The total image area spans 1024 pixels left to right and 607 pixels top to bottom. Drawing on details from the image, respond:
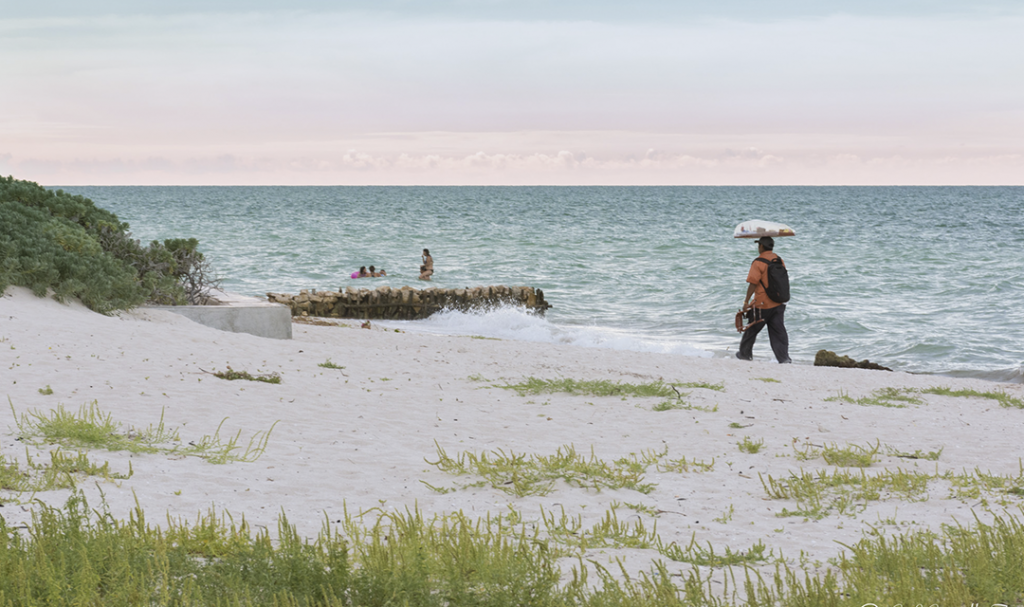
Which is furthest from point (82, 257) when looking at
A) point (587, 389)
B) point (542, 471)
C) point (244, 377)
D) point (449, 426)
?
point (542, 471)

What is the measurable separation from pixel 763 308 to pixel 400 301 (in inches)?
404

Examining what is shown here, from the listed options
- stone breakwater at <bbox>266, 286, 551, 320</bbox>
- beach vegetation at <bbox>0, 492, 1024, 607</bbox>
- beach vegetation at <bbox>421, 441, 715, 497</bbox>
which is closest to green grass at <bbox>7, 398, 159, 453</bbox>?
beach vegetation at <bbox>0, 492, 1024, 607</bbox>

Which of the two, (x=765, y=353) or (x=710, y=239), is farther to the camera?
(x=710, y=239)

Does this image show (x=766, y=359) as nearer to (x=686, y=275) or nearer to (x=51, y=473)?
(x=51, y=473)

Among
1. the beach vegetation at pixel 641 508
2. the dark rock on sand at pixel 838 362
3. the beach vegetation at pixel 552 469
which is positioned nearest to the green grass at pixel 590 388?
the beach vegetation at pixel 552 469

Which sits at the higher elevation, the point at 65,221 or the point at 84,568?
the point at 65,221

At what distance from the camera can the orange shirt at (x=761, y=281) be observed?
13.0 metres

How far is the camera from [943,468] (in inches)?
244

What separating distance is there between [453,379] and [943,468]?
5.00 metres

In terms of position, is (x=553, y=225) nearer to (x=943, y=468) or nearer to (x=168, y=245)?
(x=168, y=245)

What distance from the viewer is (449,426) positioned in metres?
7.13

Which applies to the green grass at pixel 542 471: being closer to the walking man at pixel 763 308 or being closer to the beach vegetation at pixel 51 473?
the beach vegetation at pixel 51 473

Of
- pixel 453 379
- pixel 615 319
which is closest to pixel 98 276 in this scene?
pixel 453 379

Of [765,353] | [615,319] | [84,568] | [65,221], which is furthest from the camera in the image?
[615,319]
